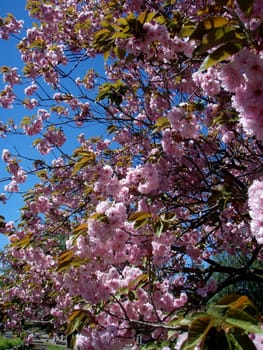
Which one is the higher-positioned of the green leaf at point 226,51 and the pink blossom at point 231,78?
the pink blossom at point 231,78

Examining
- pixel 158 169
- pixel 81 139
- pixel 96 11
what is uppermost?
pixel 96 11

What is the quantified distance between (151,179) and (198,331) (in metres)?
2.25

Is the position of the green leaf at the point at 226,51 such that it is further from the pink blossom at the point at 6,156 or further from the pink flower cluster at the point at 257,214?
the pink blossom at the point at 6,156

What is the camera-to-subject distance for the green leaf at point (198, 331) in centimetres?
112

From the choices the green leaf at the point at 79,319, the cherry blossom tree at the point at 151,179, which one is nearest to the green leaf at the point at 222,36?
the cherry blossom tree at the point at 151,179

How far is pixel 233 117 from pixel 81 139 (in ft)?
17.2

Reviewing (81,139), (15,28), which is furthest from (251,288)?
(15,28)

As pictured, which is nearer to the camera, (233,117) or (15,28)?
(233,117)

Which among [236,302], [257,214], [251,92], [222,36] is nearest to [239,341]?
[236,302]

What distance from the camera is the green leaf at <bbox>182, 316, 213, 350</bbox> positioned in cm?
112

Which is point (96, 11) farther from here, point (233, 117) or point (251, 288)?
point (251, 288)

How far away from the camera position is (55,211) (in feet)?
21.9

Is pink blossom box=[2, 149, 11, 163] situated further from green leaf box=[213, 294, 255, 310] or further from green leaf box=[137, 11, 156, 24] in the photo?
green leaf box=[213, 294, 255, 310]

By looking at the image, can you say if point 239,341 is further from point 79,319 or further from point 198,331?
point 79,319
